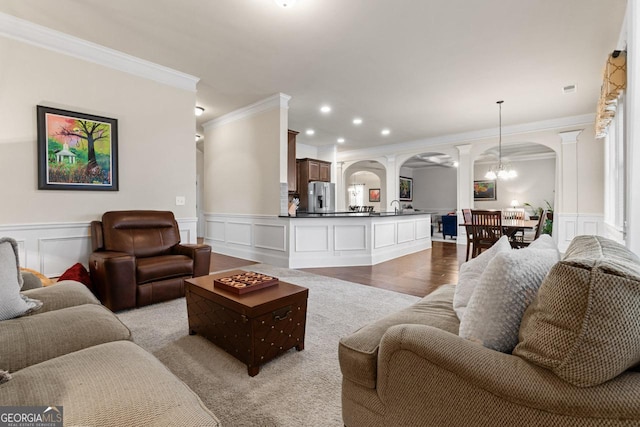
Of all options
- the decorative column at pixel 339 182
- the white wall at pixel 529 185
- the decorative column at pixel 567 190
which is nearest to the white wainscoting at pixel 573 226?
the decorative column at pixel 567 190

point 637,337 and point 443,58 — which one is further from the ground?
point 443,58

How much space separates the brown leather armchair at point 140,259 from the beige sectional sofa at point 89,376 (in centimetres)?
131

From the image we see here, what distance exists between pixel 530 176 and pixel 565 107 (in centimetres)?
574

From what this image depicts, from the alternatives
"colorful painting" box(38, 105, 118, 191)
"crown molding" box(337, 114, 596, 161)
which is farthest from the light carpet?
"crown molding" box(337, 114, 596, 161)

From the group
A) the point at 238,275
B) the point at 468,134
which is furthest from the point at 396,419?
the point at 468,134

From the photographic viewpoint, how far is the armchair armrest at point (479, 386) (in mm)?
717

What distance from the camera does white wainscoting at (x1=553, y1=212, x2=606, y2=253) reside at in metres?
5.74

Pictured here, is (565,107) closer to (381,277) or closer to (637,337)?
(381,277)

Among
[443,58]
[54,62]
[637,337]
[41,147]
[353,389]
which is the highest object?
[443,58]

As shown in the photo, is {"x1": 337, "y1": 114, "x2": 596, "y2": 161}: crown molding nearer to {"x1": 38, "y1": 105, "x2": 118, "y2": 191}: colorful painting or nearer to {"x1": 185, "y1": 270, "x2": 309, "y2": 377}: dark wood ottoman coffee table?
A: {"x1": 185, "y1": 270, "x2": 309, "y2": 377}: dark wood ottoman coffee table

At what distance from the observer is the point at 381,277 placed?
4.27 m

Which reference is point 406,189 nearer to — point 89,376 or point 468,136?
point 468,136

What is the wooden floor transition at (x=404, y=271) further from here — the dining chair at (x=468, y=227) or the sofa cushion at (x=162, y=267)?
the sofa cushion at (x=162, y=267)

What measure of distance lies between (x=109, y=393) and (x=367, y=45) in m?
3.65
